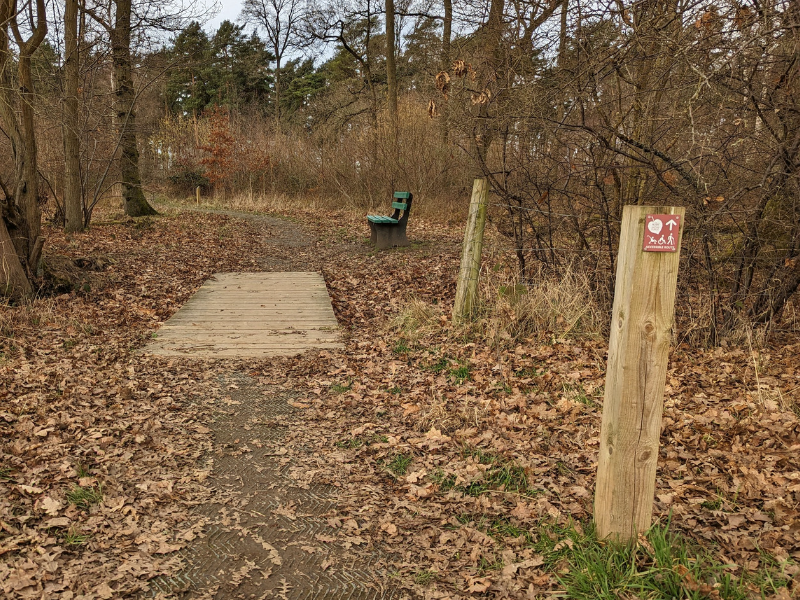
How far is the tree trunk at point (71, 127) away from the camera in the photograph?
1266 centimetres

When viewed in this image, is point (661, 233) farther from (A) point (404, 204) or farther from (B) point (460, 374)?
(A) point (404, 204)

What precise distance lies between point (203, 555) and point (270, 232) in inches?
544

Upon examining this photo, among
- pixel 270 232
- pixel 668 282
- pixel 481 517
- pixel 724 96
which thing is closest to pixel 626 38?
pixel 724 96

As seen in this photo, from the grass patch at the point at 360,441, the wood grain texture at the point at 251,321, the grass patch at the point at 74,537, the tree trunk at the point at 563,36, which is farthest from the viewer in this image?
the wood grain texture at the point at 251,321

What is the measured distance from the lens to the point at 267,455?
14.8 feet

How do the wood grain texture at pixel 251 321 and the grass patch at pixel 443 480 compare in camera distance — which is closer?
the grass patch at pixel 443 480

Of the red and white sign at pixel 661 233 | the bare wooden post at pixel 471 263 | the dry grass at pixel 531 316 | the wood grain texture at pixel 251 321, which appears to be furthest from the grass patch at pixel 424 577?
the bare wooden post at pixel 471 263

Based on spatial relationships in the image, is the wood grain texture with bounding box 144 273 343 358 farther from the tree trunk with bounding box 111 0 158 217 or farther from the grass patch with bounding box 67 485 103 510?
the tree trunk with bounding box 111 0 158 217

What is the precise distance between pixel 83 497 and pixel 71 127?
454 inches

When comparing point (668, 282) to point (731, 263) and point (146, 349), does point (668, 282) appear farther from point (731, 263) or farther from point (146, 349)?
point (146, 349)

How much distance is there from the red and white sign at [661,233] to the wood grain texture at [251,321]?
15.5 feet

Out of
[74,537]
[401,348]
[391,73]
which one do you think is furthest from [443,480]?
[391,73]

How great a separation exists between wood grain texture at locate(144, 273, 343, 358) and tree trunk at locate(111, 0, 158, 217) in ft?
23.4

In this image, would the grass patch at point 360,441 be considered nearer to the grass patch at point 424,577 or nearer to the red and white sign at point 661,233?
A: the grass patch at point 424,577
